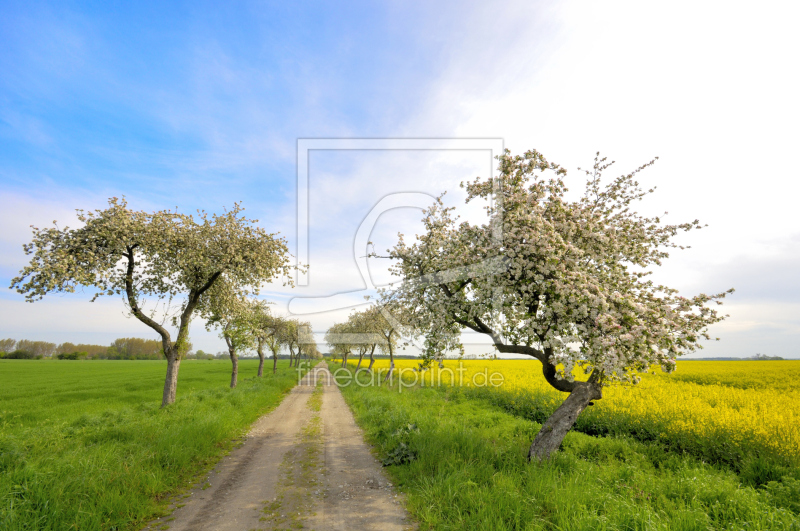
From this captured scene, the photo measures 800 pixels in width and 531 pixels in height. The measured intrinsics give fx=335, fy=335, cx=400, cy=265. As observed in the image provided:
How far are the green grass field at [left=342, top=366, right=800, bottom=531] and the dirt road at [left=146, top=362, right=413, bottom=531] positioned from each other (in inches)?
30.6

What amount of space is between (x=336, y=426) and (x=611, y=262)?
46.5 ft

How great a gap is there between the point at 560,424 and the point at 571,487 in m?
2.83

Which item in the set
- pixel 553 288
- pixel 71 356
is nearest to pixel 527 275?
pixel 553 288

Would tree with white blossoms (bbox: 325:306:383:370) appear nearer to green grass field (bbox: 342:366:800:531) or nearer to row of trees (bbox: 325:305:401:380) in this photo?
row of trees (bbox: 325:305:401:380)

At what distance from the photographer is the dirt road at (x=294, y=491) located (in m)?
7.03

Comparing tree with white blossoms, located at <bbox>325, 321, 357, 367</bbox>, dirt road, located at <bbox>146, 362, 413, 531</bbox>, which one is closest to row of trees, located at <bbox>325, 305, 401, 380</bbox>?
tree with white blossoms, located at <bbox>325, 321, 357, 367</bbox>

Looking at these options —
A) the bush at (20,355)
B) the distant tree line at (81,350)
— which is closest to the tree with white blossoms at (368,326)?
the distant tree line at (81,350)

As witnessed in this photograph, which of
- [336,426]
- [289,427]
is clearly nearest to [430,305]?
[336,426]

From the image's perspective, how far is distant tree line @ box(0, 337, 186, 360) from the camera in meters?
134

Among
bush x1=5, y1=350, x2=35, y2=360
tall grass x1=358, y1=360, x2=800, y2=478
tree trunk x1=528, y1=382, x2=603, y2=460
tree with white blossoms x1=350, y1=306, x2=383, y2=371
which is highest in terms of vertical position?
tree with white blossoms x1=350, y1=306, x2=383, y2=371

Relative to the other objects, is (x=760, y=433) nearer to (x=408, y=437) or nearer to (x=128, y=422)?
(x=408, y=437)

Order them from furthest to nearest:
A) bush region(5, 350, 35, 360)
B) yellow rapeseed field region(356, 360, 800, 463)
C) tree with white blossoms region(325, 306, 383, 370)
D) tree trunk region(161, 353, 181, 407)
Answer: bush region(5, 350, 35, 360) < tree with white blossoms region(325, 306, 383, 370) < tree trunk region(161, 353, 181, 407) < yellow rapeseed field region(356, 360, 800, 463)

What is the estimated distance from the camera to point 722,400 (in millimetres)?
18422

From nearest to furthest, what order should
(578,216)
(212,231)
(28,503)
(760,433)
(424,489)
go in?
(28,503)
(424,489)
(578,216)
(760,433)
(212,231)
